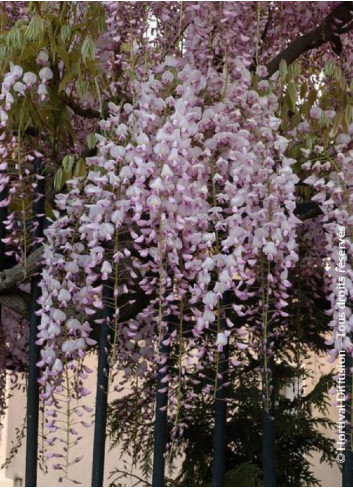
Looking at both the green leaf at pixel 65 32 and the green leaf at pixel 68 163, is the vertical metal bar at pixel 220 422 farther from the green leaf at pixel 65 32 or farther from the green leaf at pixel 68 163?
the green leaf at pixel 65 32

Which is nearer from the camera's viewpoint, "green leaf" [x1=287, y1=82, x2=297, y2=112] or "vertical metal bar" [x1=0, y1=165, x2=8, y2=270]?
"green leaf" [x1=287, y1=82, x2=297, y2=112]

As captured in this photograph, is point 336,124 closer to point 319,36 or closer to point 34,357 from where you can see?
point 319,36

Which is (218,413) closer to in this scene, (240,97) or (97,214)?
(97,214)

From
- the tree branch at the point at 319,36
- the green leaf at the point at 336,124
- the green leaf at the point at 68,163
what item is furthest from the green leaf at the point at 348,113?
the green leaf at the point at 68,163

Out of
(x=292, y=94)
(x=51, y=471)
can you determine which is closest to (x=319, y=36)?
(x=292, y=94)

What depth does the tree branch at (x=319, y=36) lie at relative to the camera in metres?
2.00

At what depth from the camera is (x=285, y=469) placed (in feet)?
8.82

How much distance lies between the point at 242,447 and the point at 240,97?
144 centimetres

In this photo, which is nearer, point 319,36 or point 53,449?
point 319,36

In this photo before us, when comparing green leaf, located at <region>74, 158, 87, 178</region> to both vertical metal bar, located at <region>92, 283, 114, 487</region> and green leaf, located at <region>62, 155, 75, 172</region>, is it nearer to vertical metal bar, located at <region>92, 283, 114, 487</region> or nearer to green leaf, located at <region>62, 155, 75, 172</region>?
green leaf, located at <region>62, 155, 75, 172</region>

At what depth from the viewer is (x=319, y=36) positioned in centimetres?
201

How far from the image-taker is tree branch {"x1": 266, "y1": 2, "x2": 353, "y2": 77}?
78.6 inches

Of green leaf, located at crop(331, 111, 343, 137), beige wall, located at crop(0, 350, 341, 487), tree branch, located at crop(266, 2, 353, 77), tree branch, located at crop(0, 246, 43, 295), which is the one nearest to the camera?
green leaf, located at crop(331, 111, 343, 137)

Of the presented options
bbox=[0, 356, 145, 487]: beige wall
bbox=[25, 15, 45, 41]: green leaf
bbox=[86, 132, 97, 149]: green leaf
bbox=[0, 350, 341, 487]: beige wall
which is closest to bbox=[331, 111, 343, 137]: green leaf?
bbox=[86, 132, 97, 149]: green leaf
